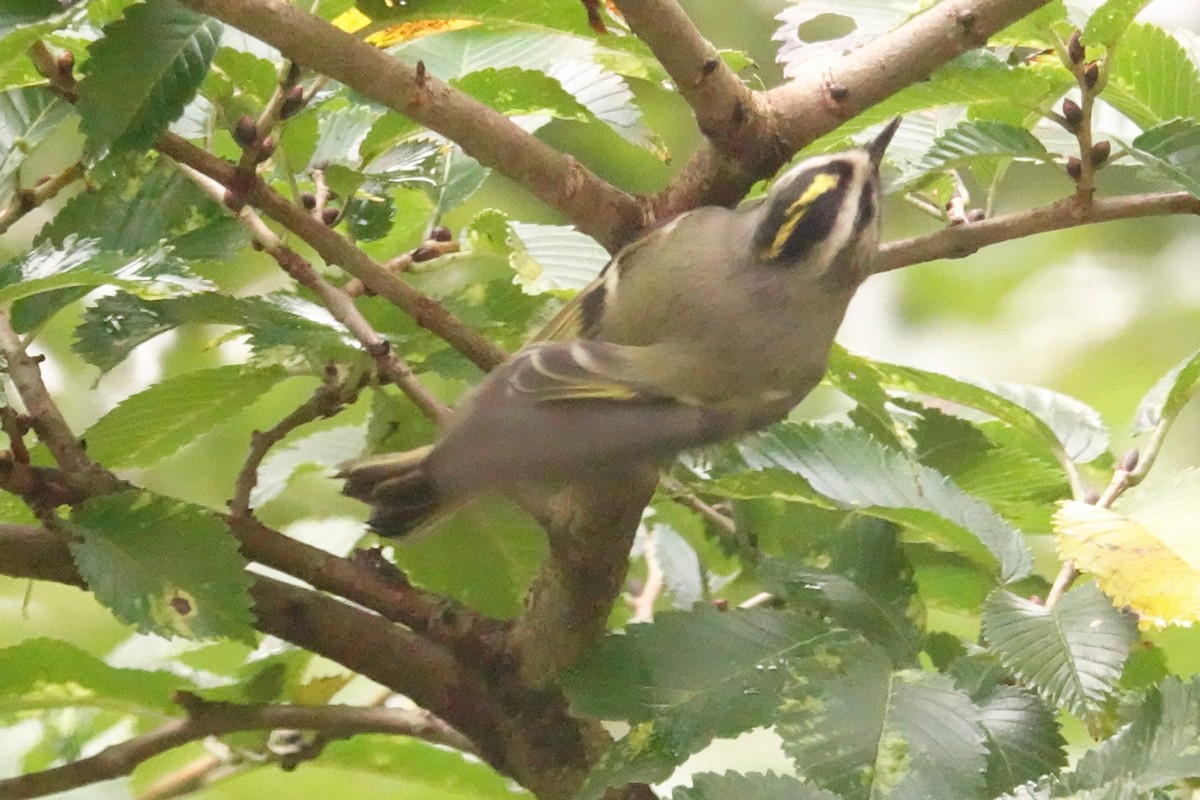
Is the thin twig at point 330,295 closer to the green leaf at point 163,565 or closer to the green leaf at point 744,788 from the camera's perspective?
the green leaf at point 163,565

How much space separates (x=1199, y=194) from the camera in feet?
2.01

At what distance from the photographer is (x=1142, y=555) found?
570 mm

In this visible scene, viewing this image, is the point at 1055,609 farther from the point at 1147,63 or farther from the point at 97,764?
the point at 97,764

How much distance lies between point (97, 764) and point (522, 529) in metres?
0.29

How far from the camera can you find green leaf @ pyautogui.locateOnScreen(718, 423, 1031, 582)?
67cm

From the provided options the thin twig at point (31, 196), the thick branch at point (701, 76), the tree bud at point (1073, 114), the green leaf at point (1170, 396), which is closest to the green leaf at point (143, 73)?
the thin twig at point (31, 196)

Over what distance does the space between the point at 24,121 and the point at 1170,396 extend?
2.26 feet

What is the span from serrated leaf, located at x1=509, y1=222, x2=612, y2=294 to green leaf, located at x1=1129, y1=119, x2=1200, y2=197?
12.6 inches

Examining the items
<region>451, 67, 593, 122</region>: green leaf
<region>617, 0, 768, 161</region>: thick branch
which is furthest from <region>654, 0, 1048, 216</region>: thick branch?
<region>451, 67, 593, 122</region>: green leaf

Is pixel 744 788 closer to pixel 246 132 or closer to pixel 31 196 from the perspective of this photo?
pixel 246 132

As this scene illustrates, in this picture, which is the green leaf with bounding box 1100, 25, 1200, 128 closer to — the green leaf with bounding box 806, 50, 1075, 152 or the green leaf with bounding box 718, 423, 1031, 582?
the green leaf with bounding box 806, 50, 1075, 152

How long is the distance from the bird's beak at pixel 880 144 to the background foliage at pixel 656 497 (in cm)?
1

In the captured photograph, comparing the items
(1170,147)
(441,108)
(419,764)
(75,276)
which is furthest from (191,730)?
(1170,147)

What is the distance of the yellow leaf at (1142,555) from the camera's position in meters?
0.54
